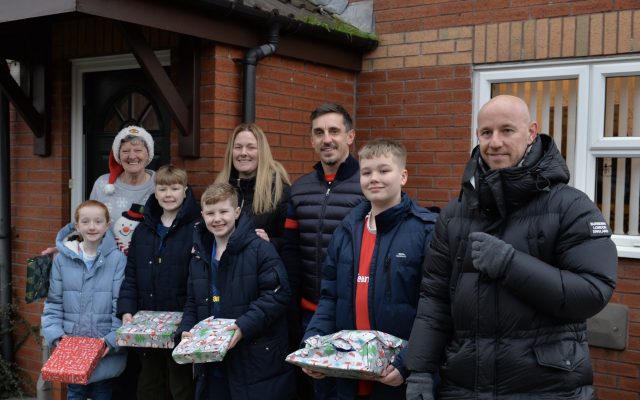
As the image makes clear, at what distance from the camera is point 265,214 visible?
3764 millimetres

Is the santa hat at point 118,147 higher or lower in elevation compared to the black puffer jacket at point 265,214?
higher

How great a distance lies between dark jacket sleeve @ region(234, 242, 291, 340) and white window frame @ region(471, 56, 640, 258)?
7.72 ft

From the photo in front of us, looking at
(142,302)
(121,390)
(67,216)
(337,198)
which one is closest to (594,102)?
(337,198)

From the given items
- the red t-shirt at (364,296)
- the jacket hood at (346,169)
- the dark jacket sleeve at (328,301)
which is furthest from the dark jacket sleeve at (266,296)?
the red t-shirt at (364,296)

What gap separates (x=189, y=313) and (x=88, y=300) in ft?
2.67

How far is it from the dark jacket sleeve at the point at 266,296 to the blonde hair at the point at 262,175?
37 centimetres

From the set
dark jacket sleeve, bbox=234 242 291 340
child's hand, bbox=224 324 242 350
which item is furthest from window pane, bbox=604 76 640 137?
child's hand, bbox=224 324 242 350

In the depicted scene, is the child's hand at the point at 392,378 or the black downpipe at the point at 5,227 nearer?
the child's hand at the point at 392,378

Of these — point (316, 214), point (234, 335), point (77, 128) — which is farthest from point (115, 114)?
A: point (234, 335)

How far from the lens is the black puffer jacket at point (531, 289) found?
1.99 meters

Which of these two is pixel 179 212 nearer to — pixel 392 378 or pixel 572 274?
pixel 392 378

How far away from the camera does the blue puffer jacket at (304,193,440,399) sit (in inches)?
106

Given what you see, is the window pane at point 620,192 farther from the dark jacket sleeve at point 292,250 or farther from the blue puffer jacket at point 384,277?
the dark jacket sleeve at point 292,250

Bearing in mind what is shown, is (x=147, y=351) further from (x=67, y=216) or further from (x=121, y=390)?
(x=67, y=216)
